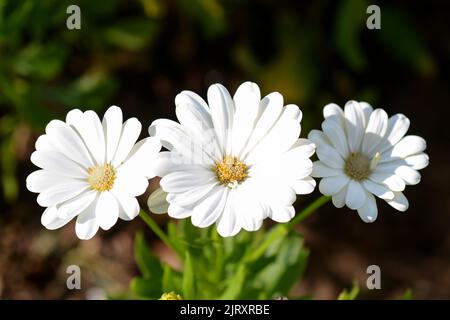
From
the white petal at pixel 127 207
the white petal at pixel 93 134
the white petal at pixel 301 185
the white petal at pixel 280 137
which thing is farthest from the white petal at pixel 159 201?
the white petal at pixel 301 185

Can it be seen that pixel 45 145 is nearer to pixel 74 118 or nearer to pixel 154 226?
pixel 74 118

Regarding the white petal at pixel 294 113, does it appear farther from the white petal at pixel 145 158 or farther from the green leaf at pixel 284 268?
the green leaf at pixel 284 268

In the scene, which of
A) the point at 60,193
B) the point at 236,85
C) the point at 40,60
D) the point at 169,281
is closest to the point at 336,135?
the point at 169,281

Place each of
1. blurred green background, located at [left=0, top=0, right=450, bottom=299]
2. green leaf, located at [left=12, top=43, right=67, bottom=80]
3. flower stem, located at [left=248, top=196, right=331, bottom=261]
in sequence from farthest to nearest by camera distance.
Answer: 1. blurred green background, located at [left=0, top=0, right=450, bottom=299]
2. green leaf, located at [left=12, top=43, right=67, bottom=80]
3. flower stem, located at [left=248, top=196, right=331, bottom=261]

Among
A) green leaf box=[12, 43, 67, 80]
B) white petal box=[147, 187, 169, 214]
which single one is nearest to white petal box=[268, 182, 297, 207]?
white petal box=[147, 187, 169, 214]

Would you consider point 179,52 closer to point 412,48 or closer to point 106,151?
point 412,48

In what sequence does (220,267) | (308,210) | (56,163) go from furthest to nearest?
1. (220,267)
2. (308,210)
3. (56,163)

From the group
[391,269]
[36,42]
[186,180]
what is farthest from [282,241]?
[36,42]

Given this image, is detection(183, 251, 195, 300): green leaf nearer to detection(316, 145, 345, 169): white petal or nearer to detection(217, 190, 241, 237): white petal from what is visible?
detection(217, 190, 241, 237): white petal
